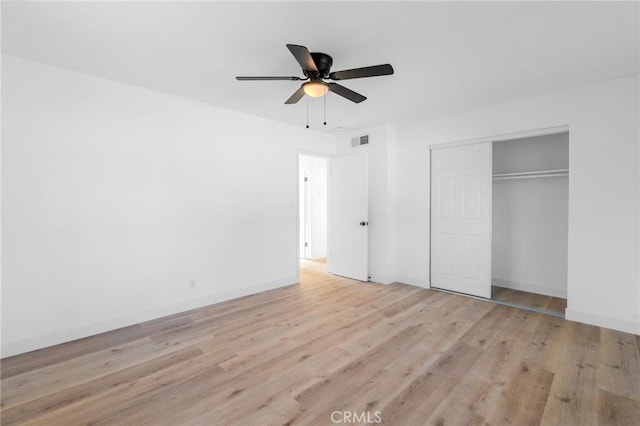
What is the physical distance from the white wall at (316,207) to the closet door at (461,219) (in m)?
3.11

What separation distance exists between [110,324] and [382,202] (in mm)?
3937

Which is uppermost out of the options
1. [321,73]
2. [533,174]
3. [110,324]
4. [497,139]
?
[321,73]

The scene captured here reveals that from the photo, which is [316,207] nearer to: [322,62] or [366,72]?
[322,62]

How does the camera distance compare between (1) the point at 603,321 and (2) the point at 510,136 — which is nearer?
(1) the point at 603,321

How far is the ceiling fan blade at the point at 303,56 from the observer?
1.88 m

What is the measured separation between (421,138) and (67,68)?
4.42 metres

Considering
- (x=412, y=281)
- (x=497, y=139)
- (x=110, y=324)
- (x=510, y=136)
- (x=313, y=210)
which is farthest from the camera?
(x=313, y=210)

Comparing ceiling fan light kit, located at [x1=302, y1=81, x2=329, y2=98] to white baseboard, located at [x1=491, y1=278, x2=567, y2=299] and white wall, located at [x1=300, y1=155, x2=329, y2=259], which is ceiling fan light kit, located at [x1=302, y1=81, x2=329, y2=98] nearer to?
white baseboard, located at [x1=491, y1=278, x2=567, y2=299]

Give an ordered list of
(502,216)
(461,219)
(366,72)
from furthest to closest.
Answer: (502,216)
(461,219)
(366,72)

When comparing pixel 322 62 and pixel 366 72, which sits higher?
pixel 322 62

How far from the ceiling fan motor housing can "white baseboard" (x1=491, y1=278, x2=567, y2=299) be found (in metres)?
4.18

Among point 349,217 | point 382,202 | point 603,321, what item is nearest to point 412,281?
point 382,202

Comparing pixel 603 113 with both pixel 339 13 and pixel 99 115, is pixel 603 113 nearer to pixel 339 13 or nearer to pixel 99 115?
pixel 339 13

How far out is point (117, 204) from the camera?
10.0ft
